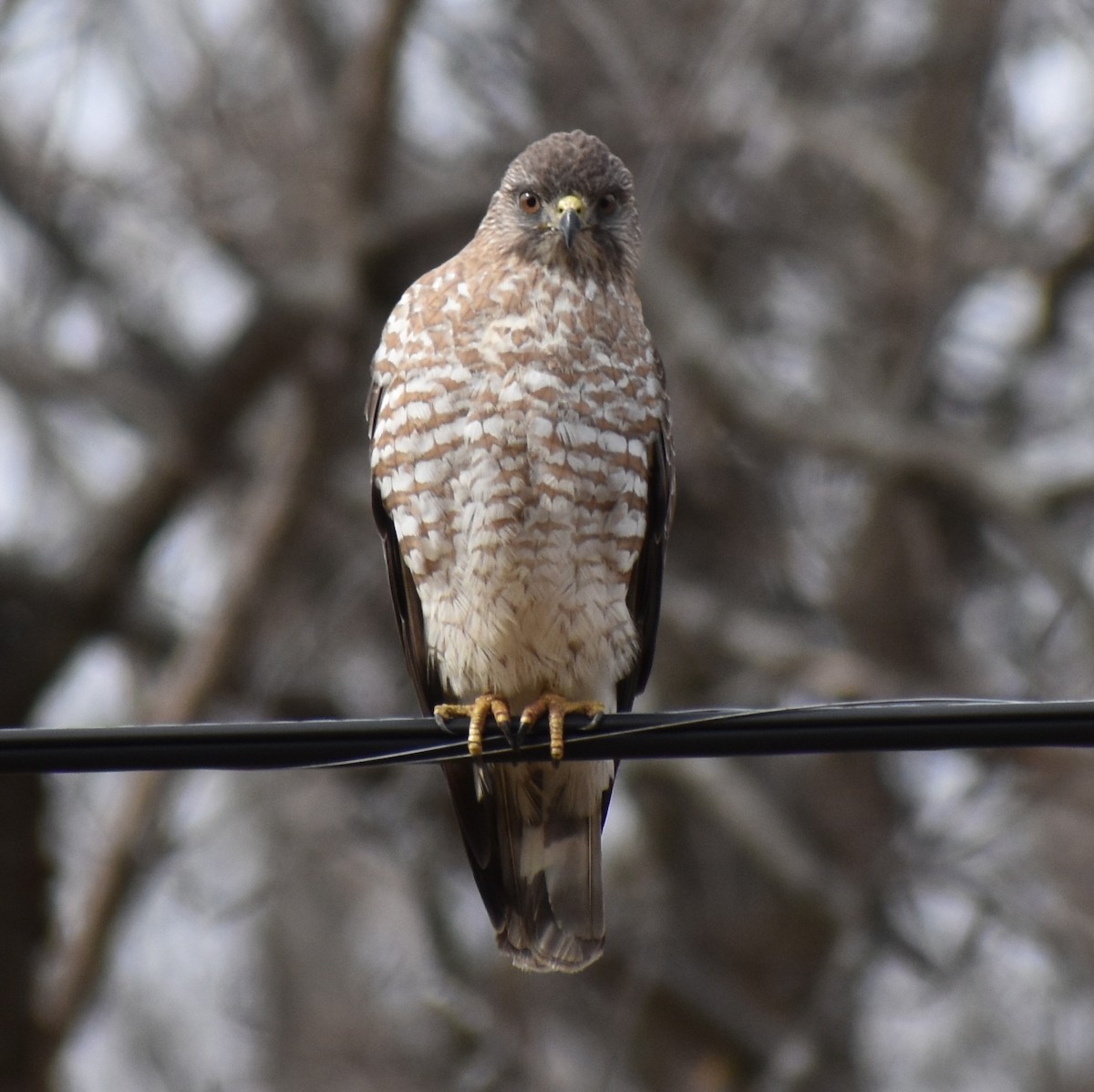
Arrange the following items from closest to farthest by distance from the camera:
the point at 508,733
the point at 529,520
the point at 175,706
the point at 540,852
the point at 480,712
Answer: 1. the point at 508,733
2. the point at 480,712
3. the point at 529,520
4. the point at 540,852
5. the point at 175,706

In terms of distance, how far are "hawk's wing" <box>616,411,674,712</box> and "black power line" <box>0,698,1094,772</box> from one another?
6.20ft

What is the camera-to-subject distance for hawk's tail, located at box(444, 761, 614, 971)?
515 centimetres

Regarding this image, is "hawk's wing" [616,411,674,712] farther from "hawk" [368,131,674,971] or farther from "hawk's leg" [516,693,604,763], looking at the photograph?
"hawk's leg" [516,693,604,763]

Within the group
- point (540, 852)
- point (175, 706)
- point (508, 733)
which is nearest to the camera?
point (508, 733)

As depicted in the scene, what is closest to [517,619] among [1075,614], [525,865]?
[525,865]

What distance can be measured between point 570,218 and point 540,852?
1.84 meters

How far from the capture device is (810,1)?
1026cm

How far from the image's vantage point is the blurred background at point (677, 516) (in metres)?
8.88

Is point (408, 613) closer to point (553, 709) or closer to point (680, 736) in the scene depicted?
point (553, 709)

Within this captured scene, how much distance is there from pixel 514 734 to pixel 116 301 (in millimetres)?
7001

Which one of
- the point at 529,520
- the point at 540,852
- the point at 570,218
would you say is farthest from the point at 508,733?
the point at 570,218

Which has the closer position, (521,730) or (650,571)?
(521,730)

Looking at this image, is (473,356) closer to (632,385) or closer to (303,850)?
(632,385)

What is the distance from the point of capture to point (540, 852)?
5.32 m
